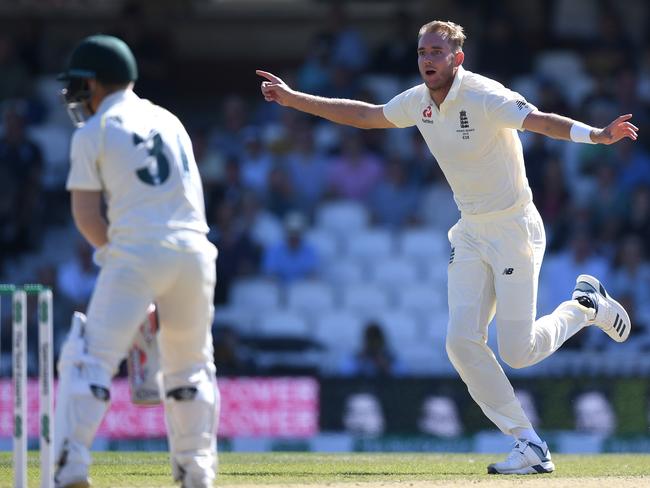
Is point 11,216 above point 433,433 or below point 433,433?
above

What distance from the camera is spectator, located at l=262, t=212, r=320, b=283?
13977 millimetres

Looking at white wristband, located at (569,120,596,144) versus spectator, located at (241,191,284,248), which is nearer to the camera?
white wristband, located at (569,120,596,144)

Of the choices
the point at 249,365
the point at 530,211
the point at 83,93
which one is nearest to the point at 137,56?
the point at 249,365

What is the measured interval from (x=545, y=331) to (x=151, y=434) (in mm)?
5036

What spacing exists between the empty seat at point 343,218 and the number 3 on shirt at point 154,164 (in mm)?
8758

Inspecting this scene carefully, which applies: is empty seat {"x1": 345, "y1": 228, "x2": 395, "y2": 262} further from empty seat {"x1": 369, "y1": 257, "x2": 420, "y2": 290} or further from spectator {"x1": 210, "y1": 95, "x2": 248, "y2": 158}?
spectator {"x1": 210, "y1": 95, "x2": 248, "y2": 158}

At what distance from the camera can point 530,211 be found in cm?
755

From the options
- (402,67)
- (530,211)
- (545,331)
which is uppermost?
(402,67)

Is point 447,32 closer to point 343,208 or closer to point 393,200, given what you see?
point 343,208

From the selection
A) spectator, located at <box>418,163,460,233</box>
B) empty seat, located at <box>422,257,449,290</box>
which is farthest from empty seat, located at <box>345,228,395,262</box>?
spectator, located at <box>418,163,460,233</box>

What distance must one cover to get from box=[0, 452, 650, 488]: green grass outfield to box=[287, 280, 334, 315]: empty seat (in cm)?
458

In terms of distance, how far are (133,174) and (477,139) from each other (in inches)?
87.9

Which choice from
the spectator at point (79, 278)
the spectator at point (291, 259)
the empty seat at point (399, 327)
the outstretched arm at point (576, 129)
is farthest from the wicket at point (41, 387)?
the spectator at point (291, 259)

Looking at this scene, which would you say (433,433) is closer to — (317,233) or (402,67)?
(317,233)
